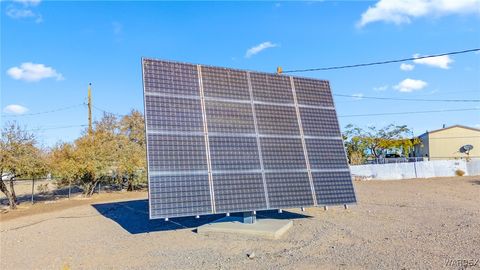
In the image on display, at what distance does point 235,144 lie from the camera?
10.5 meters

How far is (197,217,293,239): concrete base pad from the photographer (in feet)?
34.0

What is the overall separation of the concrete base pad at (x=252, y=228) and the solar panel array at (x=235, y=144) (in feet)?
2.91

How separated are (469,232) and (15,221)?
18098 mm

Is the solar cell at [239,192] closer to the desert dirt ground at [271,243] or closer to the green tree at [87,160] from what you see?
the desert dirt ground at [271,243]

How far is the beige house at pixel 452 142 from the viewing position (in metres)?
56.4

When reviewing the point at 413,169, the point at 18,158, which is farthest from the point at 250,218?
the point at 413,169

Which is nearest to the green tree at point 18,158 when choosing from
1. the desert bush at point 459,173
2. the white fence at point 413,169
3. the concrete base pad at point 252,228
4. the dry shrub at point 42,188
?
the dry shrub at point 42,188

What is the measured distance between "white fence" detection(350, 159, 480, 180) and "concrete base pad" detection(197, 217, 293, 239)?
24657 mm

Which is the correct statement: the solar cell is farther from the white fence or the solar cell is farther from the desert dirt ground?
the white fence

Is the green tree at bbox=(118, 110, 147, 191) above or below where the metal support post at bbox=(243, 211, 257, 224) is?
above

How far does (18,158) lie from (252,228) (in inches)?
675

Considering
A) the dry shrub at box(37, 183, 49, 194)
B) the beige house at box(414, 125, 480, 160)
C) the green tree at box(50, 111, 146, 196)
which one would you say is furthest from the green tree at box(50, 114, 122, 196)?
the beige house at box(414, 125, 480, 160)

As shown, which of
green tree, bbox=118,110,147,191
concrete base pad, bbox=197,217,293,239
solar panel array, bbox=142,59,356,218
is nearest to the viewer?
solar panel array, bbox=142,59,356,218

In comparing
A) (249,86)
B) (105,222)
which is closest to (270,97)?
(249,86)
